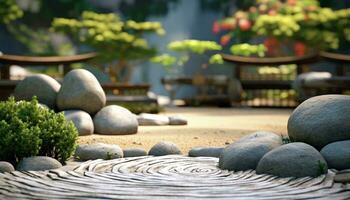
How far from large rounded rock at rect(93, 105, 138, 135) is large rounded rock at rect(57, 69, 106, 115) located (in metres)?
0.27

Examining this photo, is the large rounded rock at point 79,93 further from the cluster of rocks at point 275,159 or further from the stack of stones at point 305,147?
the cluster of rocks at point 275,159

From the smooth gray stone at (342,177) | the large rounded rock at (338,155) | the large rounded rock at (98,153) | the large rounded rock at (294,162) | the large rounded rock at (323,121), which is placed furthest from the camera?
the large rounded rock at (98,153)

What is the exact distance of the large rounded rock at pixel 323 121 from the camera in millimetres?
6238

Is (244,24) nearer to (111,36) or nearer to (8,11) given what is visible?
(111,36)

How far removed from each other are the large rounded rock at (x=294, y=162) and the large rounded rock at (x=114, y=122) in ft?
16.4

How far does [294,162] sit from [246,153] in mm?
654

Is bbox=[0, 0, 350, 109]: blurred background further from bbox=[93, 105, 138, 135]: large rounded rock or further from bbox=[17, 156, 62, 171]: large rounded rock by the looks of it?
bbox=[17, 156, 62, 171]: large rounded rock

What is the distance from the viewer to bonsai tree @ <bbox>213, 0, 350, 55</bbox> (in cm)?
2198

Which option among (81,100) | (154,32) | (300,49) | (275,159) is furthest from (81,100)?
(300,49)

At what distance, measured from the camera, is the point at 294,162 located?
5645 mm

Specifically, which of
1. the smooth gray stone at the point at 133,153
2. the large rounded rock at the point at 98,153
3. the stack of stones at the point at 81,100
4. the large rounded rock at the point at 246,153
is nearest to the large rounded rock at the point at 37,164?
the large rounded rock at the point at 98,153

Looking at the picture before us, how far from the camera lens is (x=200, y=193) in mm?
4949

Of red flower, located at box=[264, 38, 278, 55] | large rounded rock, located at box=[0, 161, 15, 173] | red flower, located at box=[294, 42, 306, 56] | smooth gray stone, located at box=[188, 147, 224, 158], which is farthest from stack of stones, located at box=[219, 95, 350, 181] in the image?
red flower, located at box=[294, 42, 306, 56]

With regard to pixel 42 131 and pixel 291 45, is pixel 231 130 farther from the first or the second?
pixel 291 45
